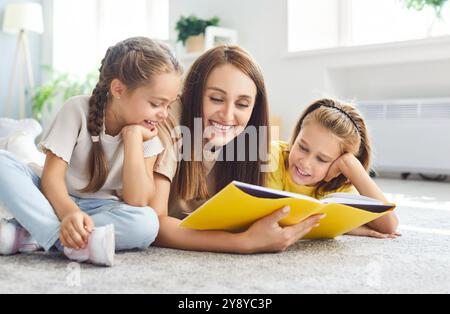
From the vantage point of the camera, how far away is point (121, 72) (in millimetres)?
1192

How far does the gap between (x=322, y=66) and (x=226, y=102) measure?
2.54 m

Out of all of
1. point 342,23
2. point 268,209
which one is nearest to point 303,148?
point 268,209

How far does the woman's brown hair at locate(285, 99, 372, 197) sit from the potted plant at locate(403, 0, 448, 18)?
2223 mm

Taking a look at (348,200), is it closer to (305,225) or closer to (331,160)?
(305,225)

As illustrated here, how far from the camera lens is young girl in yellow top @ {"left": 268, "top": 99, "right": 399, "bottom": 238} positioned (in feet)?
4.45

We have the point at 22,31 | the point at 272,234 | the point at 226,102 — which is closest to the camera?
the point at 272,234

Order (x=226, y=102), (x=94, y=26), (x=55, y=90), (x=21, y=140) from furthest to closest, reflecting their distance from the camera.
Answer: (x=94, y=26), (x=55, y=90), (x=21, y=140), (x=226, y=102)

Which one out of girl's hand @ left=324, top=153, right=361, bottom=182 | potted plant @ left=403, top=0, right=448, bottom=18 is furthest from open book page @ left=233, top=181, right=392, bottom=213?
potted plant @ left=403, top=0, right=448, bottom=18

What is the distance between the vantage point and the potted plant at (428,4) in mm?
3346

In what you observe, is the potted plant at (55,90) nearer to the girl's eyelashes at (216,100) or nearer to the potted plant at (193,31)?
the potted plant at (193,31)

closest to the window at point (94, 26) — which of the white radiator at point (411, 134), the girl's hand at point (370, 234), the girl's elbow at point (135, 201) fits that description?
the white radiator at point (411, 134)

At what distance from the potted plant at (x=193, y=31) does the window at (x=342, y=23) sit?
0.62 meters

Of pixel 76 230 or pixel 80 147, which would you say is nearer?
pixel 76 230

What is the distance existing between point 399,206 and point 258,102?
97cm
